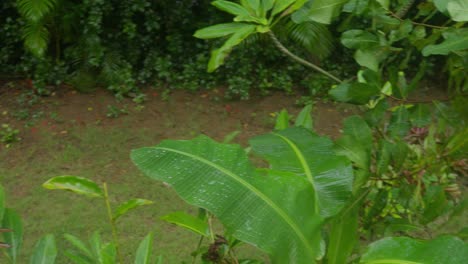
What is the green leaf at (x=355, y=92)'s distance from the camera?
124cm

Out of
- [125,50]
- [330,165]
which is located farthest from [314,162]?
[125,50]

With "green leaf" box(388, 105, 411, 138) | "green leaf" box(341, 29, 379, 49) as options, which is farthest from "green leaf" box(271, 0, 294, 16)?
"green leaf" box(388, 105, 411, 138)

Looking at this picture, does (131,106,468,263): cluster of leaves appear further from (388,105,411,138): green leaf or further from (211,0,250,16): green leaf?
(211,0,250,16): green leaf

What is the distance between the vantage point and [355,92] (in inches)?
49.1

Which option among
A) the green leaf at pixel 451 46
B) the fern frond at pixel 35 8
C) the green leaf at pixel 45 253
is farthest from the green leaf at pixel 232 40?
the fern frond at pixel 35 8

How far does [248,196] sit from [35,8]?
15.1ft

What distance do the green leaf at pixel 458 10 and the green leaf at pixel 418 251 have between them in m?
0.40

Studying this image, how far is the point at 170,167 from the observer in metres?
1.13

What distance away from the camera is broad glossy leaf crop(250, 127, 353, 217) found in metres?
1.12

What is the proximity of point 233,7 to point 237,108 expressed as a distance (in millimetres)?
3981

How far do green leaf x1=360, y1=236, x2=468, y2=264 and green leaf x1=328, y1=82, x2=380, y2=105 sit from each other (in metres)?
0.37

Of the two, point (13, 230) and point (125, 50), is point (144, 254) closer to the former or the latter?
point (13, 230)

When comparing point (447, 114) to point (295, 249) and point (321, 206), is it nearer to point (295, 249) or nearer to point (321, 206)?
point (321, 206)

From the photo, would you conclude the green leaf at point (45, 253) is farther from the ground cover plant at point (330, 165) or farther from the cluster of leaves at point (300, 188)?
the cluster of leaves at point (300, 188)
